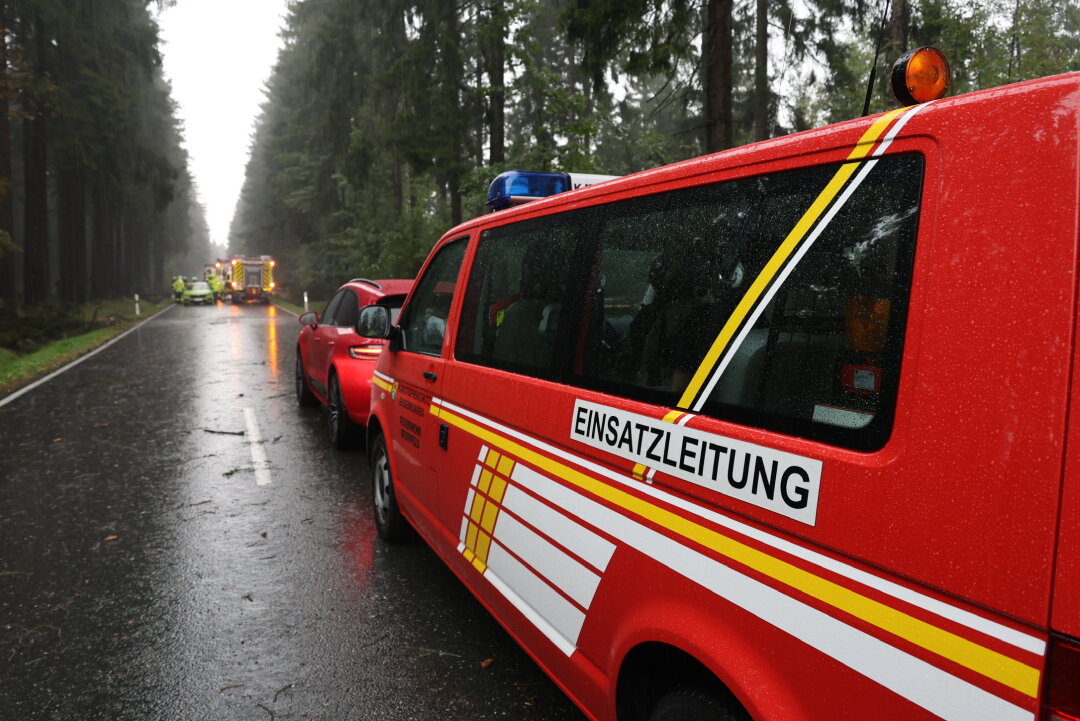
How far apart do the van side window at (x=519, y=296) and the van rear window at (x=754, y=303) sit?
5cm

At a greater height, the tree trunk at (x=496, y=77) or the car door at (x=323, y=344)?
the tree trunk at (x=496, y=77)

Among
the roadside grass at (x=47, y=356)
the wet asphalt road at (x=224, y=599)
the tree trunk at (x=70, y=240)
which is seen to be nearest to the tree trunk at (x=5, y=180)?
the roadside grass at (x=47, y=356)

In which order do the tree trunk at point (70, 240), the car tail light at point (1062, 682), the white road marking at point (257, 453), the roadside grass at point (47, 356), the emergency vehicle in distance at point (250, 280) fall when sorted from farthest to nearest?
1. the emergency vehicle in distance at point (250, 280)
2. the tree trunk at point (70, 240)
3. the roadside grass at point (47, 356)
4. the white road marking at point (257, 453)
5. the car tail light at point (1062, 682)

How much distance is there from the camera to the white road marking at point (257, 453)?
656cm

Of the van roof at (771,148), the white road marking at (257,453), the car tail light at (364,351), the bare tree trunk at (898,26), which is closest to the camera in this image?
the van roof at (771,148)

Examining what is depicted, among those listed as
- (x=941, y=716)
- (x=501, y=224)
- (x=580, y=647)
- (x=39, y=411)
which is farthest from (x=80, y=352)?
(x=941, y=716)

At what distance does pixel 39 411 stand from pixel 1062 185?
11.6 meters

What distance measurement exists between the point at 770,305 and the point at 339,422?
633cm

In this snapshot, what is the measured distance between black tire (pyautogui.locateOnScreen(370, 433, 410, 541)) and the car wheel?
2.31 meters

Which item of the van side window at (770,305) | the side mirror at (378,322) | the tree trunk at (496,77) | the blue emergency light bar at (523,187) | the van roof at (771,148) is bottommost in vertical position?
the side mirror at (378,322)

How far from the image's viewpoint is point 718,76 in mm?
10609

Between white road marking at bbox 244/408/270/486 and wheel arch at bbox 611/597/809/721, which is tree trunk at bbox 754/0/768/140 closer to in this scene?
white road marking at bbox 244/408/270/486

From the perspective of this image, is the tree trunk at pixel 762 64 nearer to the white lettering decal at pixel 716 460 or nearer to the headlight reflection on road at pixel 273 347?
the headlight reflection on road at pixel 273 347

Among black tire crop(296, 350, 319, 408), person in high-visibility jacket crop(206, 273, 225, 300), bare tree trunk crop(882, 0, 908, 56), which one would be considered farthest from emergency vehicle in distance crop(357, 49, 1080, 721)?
person in high-visibility jacket crop(206, 273, 225, 300)
